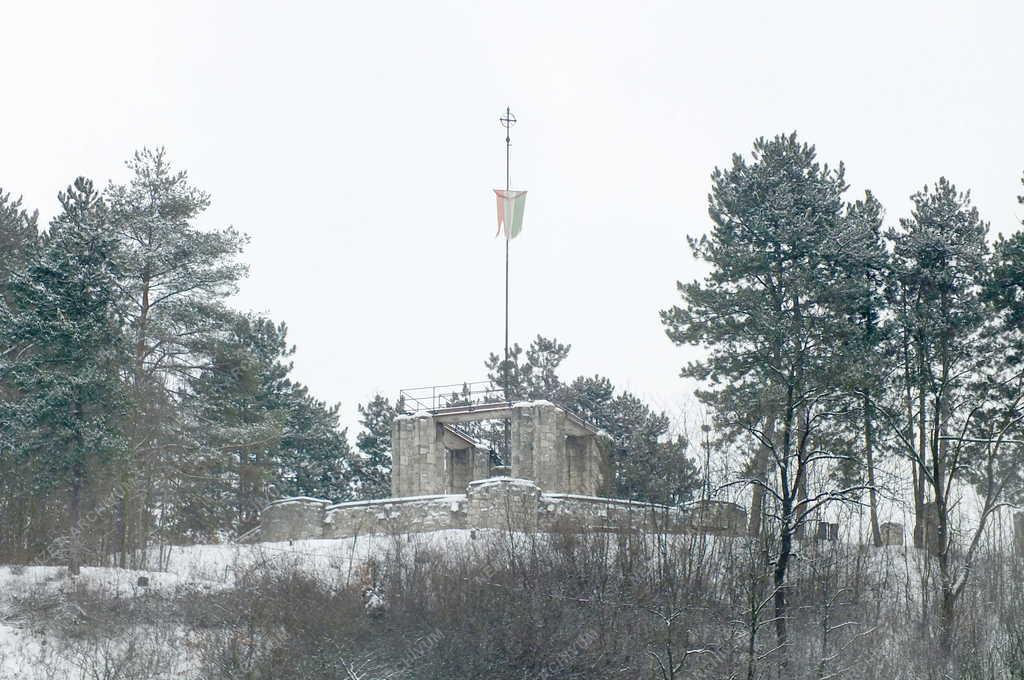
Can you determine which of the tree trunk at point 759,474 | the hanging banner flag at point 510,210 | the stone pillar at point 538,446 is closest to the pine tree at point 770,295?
the tree trunk at point 759,474

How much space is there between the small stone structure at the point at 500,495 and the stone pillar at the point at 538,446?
0.10 ft

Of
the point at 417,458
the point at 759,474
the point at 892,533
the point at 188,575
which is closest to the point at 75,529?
the point at 188,575

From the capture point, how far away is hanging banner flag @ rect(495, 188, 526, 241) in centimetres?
5097

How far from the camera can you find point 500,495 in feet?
133

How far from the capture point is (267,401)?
170ft

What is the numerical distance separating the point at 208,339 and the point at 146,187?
532cm

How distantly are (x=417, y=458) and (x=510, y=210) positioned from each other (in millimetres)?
9994

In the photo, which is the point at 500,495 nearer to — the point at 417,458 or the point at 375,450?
the point at 417,458

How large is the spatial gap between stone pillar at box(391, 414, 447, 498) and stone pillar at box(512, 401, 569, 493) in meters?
3.09

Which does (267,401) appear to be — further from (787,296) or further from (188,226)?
(787,296)

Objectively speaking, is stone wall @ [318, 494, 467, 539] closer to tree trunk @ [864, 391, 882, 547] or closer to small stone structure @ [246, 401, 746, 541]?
small stone structure @ [246, 401, 746, 541]

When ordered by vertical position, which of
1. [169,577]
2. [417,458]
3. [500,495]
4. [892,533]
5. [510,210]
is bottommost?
[169,577]

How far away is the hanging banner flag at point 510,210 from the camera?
51.0 metres

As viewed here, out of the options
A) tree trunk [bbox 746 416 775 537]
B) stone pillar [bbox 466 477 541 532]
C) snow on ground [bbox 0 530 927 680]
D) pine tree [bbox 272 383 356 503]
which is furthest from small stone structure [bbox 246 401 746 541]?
pine tree [bbox 272 383 356 503]
